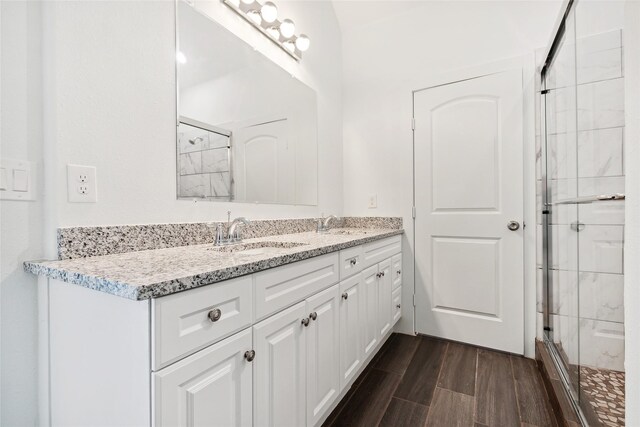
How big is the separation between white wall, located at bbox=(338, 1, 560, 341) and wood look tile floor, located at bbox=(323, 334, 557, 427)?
1.16ft

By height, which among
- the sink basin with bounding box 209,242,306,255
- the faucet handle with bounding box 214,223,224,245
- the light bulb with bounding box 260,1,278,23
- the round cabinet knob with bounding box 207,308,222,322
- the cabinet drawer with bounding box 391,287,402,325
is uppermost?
the light bulb with bounding box 260,1,278,23

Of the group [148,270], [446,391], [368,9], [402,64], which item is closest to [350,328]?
[446,391]

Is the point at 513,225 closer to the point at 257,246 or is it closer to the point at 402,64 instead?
the point at 402,64

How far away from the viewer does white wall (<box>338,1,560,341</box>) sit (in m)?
2.02

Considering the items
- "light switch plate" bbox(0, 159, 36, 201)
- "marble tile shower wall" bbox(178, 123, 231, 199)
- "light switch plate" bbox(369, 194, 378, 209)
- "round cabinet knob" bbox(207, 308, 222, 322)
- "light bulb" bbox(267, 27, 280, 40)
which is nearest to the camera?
"round cabinet knob" bbox(207, 308, 222, 322)

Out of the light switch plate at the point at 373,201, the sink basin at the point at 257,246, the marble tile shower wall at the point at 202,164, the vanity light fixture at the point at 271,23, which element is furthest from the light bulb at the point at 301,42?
the sink basin at the point at 257,246

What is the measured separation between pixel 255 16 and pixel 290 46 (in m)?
0.33

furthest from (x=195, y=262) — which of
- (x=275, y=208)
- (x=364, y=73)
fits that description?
(x=364, y=73)

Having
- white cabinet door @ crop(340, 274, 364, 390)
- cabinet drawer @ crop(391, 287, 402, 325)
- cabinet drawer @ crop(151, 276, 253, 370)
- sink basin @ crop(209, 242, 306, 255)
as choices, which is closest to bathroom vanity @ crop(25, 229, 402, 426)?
Answer: cabinet drawer @ crop(151, 276, 253, 370)

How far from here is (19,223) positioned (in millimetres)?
879

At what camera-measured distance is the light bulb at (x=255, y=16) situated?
5.41 feet

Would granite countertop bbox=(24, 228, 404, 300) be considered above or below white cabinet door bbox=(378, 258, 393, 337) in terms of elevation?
above

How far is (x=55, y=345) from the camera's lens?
34.0 inches

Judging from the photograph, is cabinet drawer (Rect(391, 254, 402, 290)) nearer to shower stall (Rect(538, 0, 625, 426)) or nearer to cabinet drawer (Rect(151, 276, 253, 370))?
shower stall (Rect(538, 0, 625, 426))
